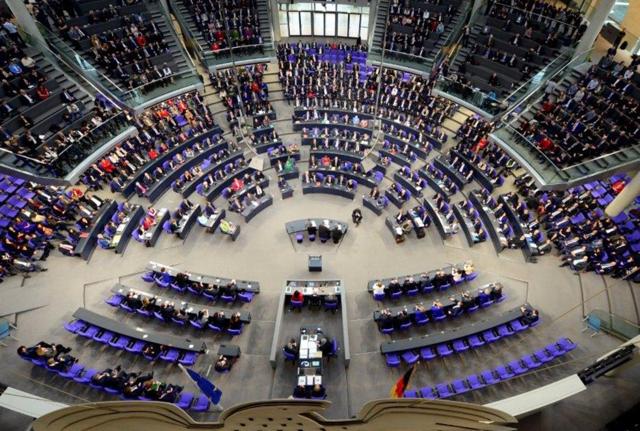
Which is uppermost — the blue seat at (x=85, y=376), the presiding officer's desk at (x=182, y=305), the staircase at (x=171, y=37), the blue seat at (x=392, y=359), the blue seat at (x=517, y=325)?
the staircase at (x=171, y=37)

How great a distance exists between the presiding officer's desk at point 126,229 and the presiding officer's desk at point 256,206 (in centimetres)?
496

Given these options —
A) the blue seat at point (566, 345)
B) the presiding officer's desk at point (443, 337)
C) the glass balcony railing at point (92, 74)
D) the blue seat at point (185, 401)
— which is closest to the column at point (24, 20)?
the glass balcony railing at point (92, 74)

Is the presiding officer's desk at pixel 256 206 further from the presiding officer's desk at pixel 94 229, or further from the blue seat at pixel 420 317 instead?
the blue seat at pixel 420 317

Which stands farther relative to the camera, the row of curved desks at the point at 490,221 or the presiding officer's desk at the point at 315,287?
the row of curved desks at the point at 490,221

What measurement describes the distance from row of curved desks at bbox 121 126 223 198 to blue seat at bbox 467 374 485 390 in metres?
17.5

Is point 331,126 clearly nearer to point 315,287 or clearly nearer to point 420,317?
point 315,287

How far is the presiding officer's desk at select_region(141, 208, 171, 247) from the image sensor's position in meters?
18.0

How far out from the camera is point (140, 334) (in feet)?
47.6

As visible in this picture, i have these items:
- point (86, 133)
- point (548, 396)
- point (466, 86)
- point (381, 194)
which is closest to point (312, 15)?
point (466, 86)

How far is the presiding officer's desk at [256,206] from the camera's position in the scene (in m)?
19.6

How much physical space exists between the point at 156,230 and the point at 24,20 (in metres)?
12.3

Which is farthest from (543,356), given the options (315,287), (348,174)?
(348,174)

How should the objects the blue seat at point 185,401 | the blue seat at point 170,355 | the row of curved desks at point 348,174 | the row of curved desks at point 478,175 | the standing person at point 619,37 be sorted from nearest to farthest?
the blue seat at point 185,401 < the blue seat at point 170,355 < the row of curved desks at point 478,175 < the row of curved desks at point 348,174 < the standing person at point 619,37

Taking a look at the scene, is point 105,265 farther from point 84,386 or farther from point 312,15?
point 312,15
